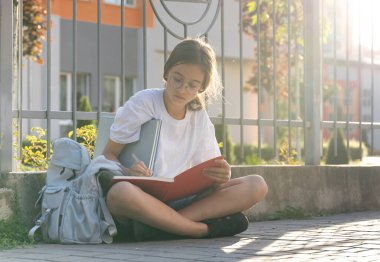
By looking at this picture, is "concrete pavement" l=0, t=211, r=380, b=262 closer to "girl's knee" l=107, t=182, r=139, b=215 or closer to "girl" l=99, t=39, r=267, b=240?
"girl" l=99, t=39, r=267, b=240

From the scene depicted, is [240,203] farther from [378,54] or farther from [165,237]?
[378,54]

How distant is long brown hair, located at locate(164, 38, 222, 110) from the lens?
460cm

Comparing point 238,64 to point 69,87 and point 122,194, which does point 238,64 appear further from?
point 69,87

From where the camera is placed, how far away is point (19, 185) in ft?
15.6

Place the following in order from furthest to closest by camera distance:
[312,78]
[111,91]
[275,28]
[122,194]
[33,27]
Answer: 1. [111,91]
2. [33,27]
3. [312,78]
4. [275,28]
5. [122,194]

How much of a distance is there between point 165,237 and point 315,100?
100 inches

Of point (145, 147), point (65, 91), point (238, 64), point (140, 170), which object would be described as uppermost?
point (65, 91)

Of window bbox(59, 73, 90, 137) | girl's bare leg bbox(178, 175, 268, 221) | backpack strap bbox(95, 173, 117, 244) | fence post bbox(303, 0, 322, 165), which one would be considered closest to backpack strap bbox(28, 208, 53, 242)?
backpack strap bbox(95, 173, 117, 244)

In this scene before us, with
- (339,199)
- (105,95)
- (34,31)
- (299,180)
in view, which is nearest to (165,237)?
(299,180)

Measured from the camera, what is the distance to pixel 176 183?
450cm

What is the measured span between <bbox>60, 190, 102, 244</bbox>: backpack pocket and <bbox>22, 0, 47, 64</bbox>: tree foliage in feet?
21.1

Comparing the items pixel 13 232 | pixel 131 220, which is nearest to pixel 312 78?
pixel 131 220

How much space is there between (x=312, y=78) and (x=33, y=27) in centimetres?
521

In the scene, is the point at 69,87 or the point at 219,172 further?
the point at 69,87
